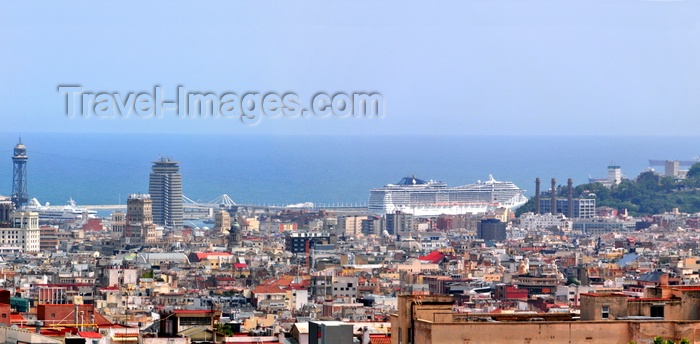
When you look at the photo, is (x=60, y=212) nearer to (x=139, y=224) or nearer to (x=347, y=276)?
(x=139, y=224)

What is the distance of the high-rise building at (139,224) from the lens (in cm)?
9019

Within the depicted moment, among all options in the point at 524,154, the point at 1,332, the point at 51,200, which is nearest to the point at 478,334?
the point at 1,332

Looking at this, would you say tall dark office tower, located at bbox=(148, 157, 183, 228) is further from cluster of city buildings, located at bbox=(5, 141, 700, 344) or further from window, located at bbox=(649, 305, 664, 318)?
window, located at bbox=(649, 305, 664, 318)

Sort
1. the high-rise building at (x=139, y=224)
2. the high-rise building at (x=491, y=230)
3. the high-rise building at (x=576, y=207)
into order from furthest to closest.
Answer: the high-rise building at (x=576, y=207), the high-rise building at (x=491, y=230), the high-rise building at (x=139, y=224)

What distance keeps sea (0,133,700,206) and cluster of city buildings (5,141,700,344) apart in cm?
2241

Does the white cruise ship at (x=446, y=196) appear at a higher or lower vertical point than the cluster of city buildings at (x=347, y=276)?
higher

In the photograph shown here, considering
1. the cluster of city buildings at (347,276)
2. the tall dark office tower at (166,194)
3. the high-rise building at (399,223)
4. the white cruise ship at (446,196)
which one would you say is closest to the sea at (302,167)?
the white cruise ship at (446,196)

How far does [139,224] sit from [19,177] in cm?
2180

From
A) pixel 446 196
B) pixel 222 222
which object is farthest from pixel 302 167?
pixel 222 222

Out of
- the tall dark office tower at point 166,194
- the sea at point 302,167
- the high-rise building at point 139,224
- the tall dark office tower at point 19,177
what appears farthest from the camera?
the sea at point 302,167

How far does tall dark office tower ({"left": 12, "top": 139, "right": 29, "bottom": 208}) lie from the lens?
370ft

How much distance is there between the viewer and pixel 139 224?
9444 centimetres

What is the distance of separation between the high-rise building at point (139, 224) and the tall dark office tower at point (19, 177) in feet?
36.3

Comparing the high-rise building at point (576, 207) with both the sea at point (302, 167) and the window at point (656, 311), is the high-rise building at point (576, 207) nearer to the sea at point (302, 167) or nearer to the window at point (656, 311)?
the sea at point (302, 167)
